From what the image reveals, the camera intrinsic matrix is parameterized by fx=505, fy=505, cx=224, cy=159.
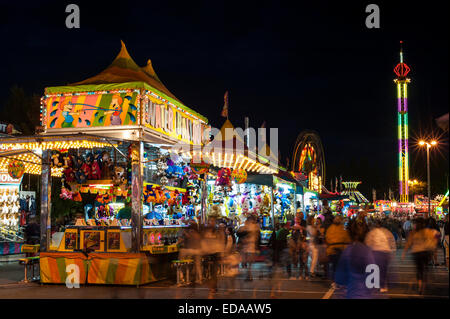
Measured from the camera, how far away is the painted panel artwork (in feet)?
38.7

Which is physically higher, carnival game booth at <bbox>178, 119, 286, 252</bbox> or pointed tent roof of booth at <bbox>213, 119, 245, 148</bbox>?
pointed tent roof of booth at <bbox>213, 119, 245, 148</bbox>

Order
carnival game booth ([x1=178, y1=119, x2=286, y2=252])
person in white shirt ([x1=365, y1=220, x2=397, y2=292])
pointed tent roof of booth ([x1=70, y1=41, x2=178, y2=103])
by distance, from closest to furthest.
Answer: person in white shirt ([x1=365, y1=220, x2=397, y2=292]), pointed tent roof of booth ([x1=70, y1=41, x2=178, y2=103]), carnival game booth ([x1=178, y1=119, x2=286, y2=252])

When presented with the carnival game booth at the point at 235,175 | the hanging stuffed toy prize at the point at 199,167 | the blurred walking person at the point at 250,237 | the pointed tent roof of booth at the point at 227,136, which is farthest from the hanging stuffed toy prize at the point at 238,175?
the blurred walking person at the point at 250,237

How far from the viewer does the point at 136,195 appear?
11914mm

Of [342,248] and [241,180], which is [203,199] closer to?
[241,180]

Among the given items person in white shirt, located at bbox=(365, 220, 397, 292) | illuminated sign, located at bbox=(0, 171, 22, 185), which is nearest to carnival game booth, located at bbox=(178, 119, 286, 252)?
person in white shirt, located at bbox=(365, 220, 397, 292)

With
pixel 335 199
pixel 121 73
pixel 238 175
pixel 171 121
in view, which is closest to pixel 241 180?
pixel 238 175

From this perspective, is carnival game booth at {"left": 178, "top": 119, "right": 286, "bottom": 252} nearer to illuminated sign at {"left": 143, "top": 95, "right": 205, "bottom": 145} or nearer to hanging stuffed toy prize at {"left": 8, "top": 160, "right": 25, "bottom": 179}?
Result: illuminated sign at {"left": 143, "top": 95, "right": 205, "bottom": 145}

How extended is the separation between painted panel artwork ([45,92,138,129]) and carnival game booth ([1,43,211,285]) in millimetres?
24

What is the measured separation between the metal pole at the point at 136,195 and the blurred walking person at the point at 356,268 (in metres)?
4.97

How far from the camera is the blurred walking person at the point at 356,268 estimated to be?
826cm
